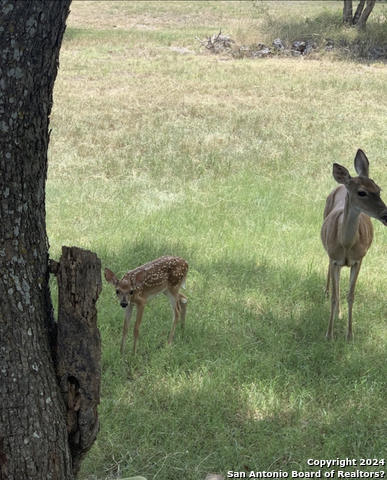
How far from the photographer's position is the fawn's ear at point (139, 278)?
480 centimetres

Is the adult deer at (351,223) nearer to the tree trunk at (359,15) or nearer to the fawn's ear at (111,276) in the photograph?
the fawn's ear at (111,276)

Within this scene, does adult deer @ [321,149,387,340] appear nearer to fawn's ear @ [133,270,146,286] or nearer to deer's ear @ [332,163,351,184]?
deer's ear @ [332,163,351,184]

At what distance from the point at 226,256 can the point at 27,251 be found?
3.89 metres

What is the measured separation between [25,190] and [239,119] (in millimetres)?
9444

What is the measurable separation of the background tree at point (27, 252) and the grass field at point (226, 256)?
0.97 metres

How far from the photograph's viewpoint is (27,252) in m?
2.89

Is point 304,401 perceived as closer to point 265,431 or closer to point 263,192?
point 265,431

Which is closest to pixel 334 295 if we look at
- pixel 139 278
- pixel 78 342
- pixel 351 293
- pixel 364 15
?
pixel 351 293

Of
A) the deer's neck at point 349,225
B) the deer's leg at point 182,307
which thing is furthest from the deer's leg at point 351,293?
the deer's leg at point 182,307

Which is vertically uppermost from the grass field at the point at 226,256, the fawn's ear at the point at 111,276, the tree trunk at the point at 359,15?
the tree trunk at the point at 359,15

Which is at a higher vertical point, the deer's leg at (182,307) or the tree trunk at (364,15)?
the tree trunk at (364,15)

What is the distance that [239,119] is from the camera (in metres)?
12.0

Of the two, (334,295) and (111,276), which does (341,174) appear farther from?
(111,276)

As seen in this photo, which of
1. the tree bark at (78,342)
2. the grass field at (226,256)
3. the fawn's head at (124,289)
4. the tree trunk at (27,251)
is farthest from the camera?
the fawn's head at (124,289)
